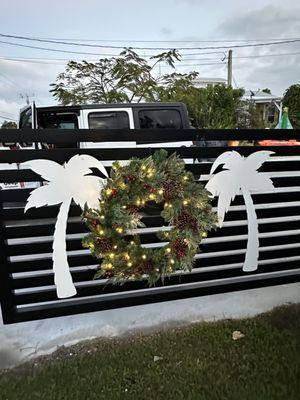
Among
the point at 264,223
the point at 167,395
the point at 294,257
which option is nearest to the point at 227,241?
the point at 264,223

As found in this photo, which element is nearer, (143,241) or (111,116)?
(143,241)

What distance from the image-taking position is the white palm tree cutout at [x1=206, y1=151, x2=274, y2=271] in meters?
2.95

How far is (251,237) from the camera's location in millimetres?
3143

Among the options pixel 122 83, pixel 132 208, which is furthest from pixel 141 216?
pixel 122 83

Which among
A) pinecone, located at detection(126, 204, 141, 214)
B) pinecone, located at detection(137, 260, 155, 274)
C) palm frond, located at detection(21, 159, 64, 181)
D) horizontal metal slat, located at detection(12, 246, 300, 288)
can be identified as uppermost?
palm frond, located at detection(21, 159, 64, 181)

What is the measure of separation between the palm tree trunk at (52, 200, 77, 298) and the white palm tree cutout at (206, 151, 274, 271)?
1.10m

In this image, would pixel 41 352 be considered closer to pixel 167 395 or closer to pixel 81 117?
pixel 167 395

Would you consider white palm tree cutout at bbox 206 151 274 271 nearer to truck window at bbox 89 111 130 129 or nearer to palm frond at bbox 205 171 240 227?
palm frond at bbox 205 171 240 227

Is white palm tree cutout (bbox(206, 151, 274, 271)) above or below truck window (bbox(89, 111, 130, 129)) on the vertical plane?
below

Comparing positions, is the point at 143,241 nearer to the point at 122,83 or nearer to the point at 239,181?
the point at 239,181

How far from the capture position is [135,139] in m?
2.80

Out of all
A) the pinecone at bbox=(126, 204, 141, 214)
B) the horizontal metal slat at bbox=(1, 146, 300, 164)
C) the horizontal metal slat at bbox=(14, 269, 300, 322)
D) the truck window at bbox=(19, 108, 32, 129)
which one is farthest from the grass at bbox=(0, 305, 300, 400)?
the truck window at bbox=(19, 108, 32, 129)

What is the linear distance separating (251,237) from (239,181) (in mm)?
493

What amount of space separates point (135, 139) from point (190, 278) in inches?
47.4
